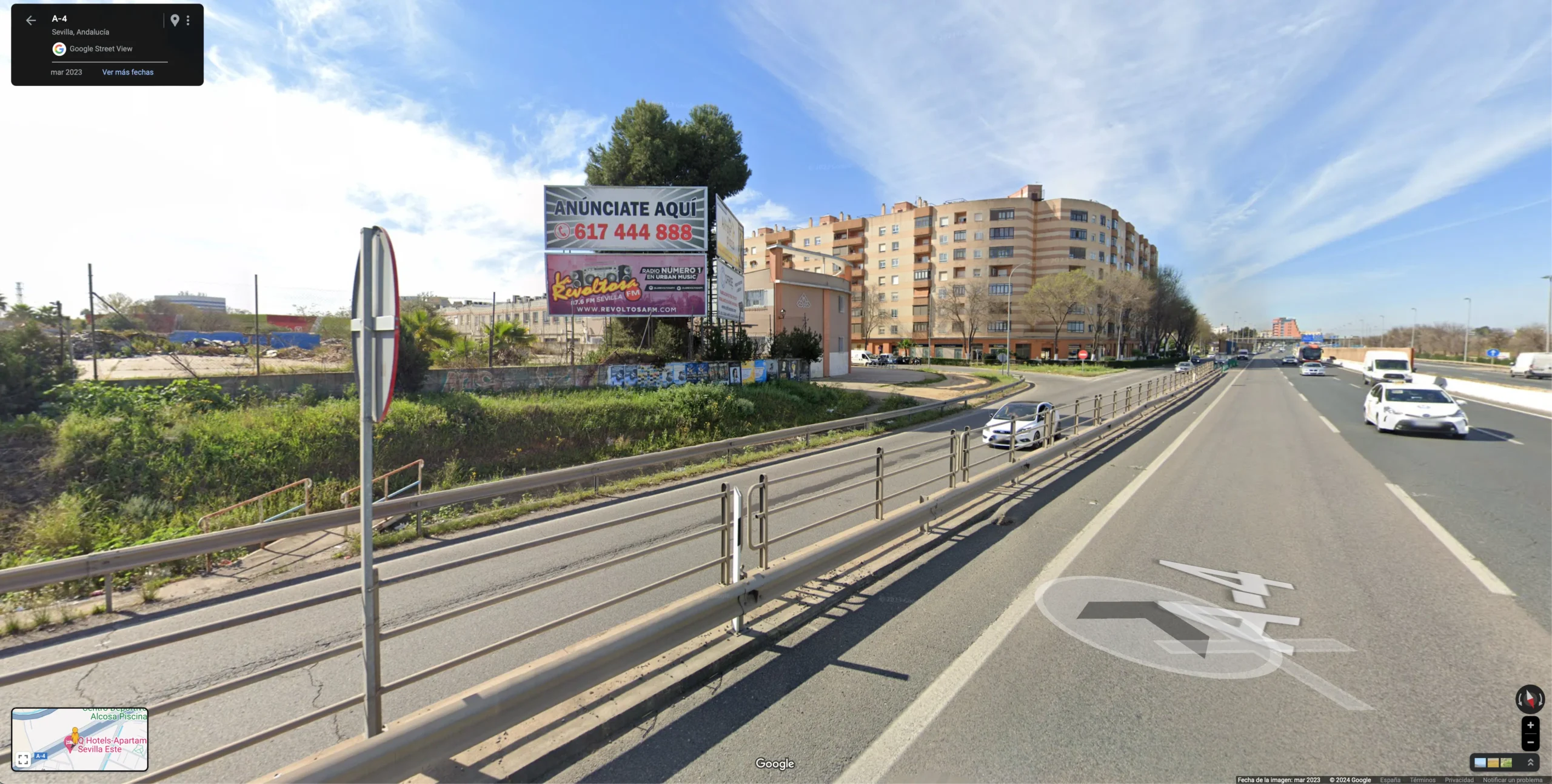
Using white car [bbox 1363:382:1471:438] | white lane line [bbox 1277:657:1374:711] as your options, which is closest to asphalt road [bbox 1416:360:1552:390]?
white car [bbox 1363:382:1471:438]

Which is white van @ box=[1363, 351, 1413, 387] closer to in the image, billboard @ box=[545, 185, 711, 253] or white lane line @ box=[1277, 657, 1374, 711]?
billboard @ box=[545, 185, 711, 253]

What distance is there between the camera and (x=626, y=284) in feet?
73.3

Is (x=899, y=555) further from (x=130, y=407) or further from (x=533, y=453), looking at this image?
(x=130, y=407)

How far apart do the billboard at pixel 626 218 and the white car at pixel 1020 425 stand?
43.2 feet

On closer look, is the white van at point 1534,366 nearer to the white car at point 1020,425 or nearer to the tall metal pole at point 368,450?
the white car at point 1020,425

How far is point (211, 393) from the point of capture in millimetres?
14258

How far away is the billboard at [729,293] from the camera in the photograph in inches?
1013

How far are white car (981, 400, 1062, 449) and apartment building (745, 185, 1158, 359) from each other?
56.5 m

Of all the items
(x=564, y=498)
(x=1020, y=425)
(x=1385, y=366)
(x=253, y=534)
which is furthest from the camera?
(x=1385, y=366)

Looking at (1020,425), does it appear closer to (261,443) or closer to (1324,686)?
(1324,686)

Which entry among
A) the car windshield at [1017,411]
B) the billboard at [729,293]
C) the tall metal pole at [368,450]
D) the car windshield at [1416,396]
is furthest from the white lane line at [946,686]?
the billboard at [729,293]

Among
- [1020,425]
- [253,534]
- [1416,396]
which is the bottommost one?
[253,534]

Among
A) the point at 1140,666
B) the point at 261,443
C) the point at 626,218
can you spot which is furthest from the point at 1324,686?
the point at 626,218

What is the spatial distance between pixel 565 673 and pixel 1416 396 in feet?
72.1
